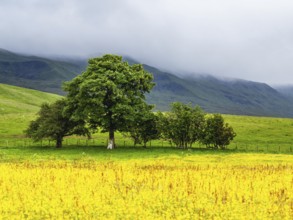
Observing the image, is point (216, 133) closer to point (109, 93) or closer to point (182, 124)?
point (182, 124)

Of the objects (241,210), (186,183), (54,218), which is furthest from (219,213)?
(54,218)

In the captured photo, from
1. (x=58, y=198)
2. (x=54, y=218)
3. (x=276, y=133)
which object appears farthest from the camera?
(x=276, y=133)

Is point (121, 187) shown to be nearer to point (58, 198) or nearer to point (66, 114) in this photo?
point (58, 198)

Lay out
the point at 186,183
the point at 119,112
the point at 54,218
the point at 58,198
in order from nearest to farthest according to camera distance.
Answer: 1. the point at 54,218
2. the point at 58,198
3. the point at 186,183
4. the point at 119,112

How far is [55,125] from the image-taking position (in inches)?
2596

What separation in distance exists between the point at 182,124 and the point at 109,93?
16.0 m

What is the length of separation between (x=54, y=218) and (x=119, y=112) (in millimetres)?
49224

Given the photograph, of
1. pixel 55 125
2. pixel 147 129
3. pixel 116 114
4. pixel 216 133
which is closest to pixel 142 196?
pixel 116 114

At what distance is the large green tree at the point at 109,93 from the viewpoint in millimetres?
64375

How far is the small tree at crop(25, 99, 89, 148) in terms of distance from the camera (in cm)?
6588

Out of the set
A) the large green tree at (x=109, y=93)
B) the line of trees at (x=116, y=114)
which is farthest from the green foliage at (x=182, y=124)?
the large green tree at (x=109, y=93)

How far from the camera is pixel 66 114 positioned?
220 ft

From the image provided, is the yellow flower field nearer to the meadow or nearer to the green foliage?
the meadow

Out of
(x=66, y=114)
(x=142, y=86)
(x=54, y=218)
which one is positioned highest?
(x=142, y=86)
